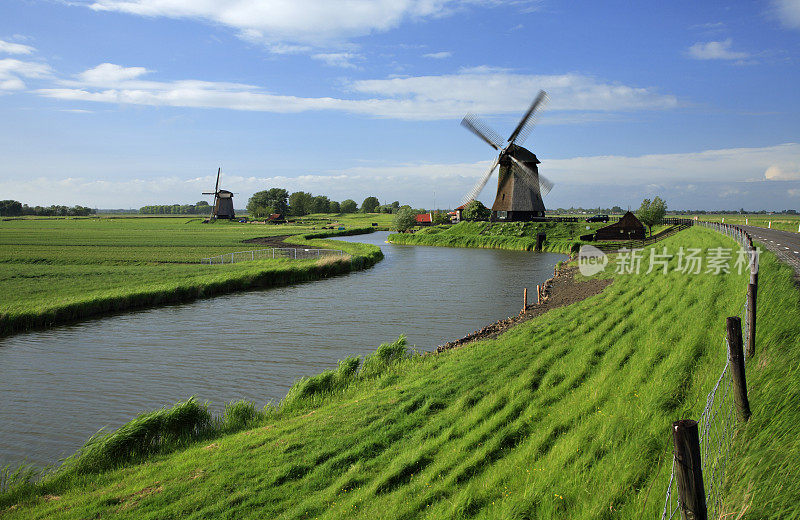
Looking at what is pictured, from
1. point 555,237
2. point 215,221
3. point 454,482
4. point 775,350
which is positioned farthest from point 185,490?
point 215,221

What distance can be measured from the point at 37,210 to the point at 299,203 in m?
88.3

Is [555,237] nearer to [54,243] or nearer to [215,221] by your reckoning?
[54,243]

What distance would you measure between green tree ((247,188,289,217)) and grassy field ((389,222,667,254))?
9107cm

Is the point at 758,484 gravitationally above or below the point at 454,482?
above

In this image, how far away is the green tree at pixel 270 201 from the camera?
502 feet

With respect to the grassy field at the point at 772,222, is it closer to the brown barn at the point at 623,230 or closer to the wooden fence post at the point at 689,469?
the brown barn at the point at 623,230

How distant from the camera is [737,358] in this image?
4922 mm

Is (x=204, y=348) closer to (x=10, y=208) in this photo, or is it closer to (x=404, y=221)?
(x=404, y=221)

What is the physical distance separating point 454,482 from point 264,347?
11.4 metres

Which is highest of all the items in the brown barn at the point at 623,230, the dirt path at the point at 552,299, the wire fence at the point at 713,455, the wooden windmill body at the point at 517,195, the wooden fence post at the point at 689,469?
the wooden windmill body at the point at 517,195

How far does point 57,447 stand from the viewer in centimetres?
914

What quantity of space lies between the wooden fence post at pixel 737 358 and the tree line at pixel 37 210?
191 meters

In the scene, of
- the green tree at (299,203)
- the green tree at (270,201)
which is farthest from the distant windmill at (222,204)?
the green tree at (299,203)

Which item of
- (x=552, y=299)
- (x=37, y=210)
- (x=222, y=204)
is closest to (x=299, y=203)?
(x=222, y=204)
